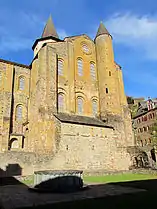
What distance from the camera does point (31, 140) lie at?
1046 inches

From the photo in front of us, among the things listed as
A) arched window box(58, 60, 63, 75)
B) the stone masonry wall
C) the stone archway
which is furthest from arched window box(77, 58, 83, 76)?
the stone archway

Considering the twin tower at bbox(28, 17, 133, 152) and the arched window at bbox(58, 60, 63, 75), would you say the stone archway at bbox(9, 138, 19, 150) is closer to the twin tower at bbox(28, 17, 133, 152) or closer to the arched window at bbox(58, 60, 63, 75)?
the twin tower at bbox(28, 17, 133, 152)

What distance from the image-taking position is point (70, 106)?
27.7m

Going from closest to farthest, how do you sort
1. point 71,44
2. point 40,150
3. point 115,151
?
point 40,150
point 115,151
point 71,44

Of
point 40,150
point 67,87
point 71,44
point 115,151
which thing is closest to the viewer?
point 40,150

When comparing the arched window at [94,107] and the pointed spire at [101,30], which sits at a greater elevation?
the pointed spire at [101,30]

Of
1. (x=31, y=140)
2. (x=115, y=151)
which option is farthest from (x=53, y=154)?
(x=115, y=151)

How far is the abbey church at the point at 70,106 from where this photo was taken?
22797mm

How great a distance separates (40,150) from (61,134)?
3.18m

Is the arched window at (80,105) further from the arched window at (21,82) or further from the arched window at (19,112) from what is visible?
the arched window at (21,82)

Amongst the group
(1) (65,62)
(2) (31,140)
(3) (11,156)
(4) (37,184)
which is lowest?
(4) (37,184)

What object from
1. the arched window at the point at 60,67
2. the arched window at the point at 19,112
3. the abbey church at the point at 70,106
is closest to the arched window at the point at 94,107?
the abbey church at the point at 70,106

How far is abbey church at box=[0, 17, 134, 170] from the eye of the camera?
22797 millimetres

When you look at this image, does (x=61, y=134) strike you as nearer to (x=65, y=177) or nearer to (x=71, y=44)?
(x=65, y=177)
